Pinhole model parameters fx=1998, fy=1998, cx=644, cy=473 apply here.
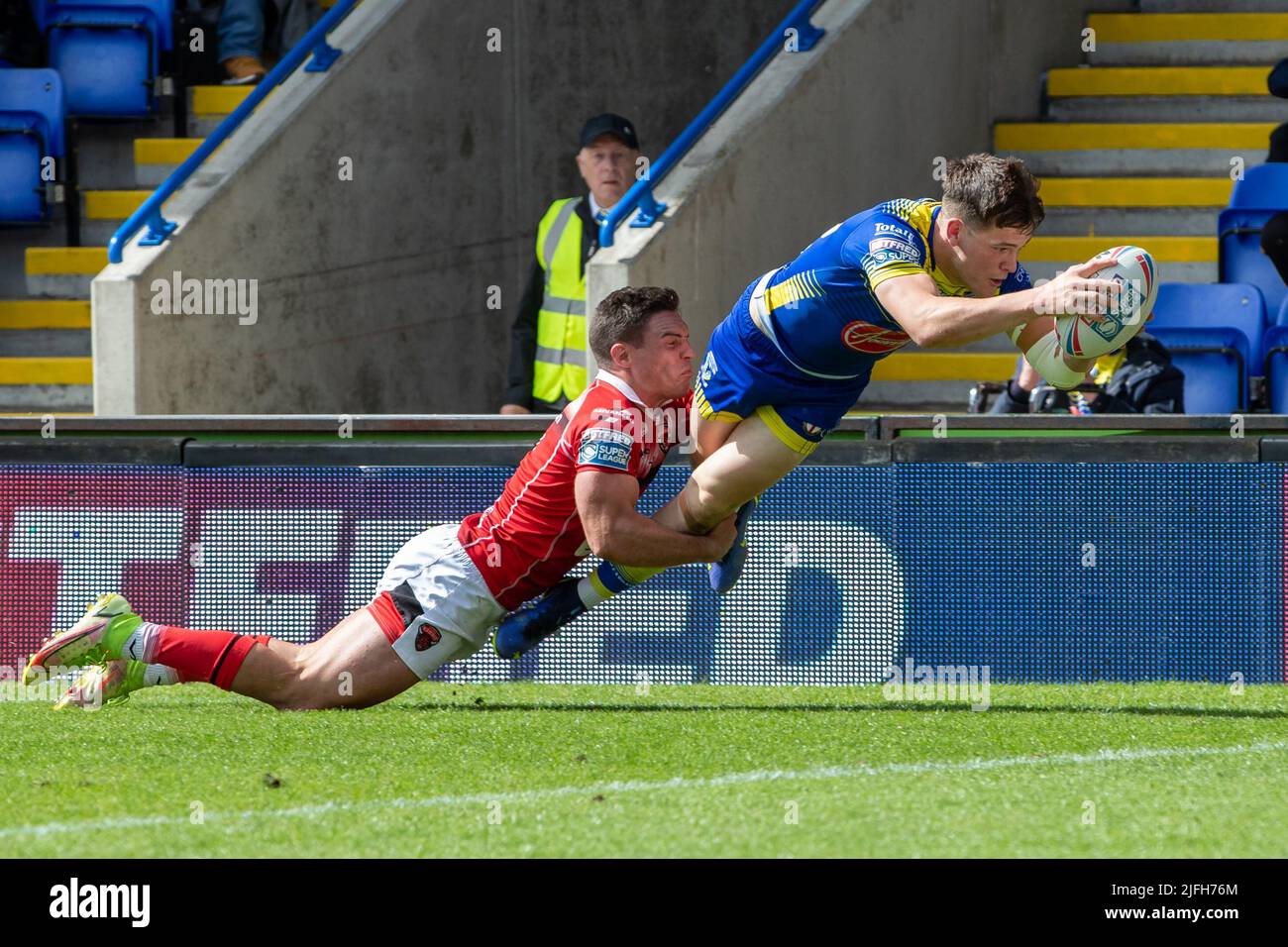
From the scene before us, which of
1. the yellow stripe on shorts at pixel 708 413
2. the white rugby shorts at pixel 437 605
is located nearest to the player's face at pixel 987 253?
the yellow stripe on shorts at pixel 708 413

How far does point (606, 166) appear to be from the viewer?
10.4 meters

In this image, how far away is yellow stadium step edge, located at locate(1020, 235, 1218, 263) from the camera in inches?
467

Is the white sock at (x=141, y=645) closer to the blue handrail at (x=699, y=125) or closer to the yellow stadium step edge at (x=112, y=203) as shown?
the blue handrail at (x=699, y=125)

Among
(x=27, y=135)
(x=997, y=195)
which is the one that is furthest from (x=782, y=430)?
(x=27, y=135)

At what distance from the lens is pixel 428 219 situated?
12727 millimetres

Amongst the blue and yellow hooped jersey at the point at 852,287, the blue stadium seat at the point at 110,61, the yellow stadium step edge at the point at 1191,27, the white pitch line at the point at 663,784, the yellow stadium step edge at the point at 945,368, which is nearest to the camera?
the white pitch line at the point at 663,784

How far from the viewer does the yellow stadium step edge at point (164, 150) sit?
1312 centimetres

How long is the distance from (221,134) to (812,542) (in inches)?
211

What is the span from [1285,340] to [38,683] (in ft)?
21.7

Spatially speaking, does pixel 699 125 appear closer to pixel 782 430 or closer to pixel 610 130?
pixel 610 130

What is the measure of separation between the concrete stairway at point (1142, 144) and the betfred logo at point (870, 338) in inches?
192

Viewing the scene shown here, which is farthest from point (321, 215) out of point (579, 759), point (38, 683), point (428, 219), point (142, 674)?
point (579, 759)

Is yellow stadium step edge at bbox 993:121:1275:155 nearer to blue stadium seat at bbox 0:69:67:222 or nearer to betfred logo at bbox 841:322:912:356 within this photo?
blue stadium seat at bbox 0:69:67:222

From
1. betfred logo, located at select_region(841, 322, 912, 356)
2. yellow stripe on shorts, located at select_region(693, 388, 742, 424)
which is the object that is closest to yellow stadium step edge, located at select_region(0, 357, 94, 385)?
yellow stripe on shorts, located at select_region(693, 388, 742, 424)
